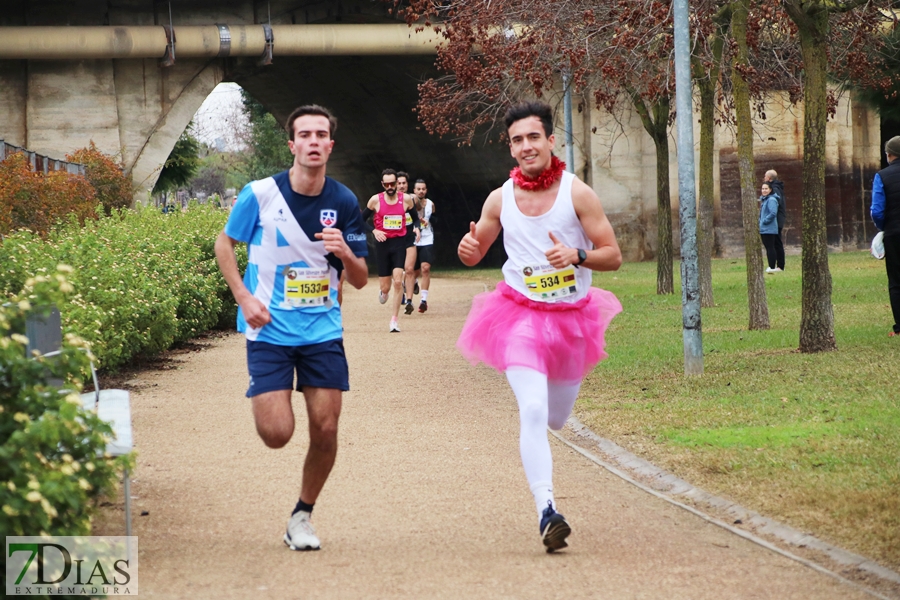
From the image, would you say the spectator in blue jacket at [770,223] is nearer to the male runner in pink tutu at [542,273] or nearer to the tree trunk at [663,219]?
the tree trunk at [663,219]

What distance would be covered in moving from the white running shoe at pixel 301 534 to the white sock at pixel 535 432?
103 centimetres

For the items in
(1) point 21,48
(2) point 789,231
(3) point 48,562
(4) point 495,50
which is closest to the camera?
(3) point 48,562

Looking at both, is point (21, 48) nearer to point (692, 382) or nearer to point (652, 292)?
point (652, 292)

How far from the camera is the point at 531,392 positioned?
6.02 meters

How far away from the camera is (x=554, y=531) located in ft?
18.5

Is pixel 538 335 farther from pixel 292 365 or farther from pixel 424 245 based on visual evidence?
pixel 424 245

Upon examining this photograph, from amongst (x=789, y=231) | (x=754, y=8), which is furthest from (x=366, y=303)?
(x=789, y=231)

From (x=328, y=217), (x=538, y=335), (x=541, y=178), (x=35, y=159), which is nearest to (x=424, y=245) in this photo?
(x=35, y=159)

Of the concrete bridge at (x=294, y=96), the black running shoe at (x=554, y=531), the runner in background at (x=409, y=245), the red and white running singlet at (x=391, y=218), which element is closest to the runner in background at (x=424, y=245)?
the runner in background at (x=409, y=245)

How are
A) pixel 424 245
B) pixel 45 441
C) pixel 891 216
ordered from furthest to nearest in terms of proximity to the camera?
pixel 424 245
pixel 891 216
pixel 45 441

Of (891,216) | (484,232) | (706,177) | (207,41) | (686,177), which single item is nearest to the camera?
(484,232)

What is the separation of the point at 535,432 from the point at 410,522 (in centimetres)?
95

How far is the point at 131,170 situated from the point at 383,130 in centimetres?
1139

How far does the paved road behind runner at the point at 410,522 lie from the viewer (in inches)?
207
